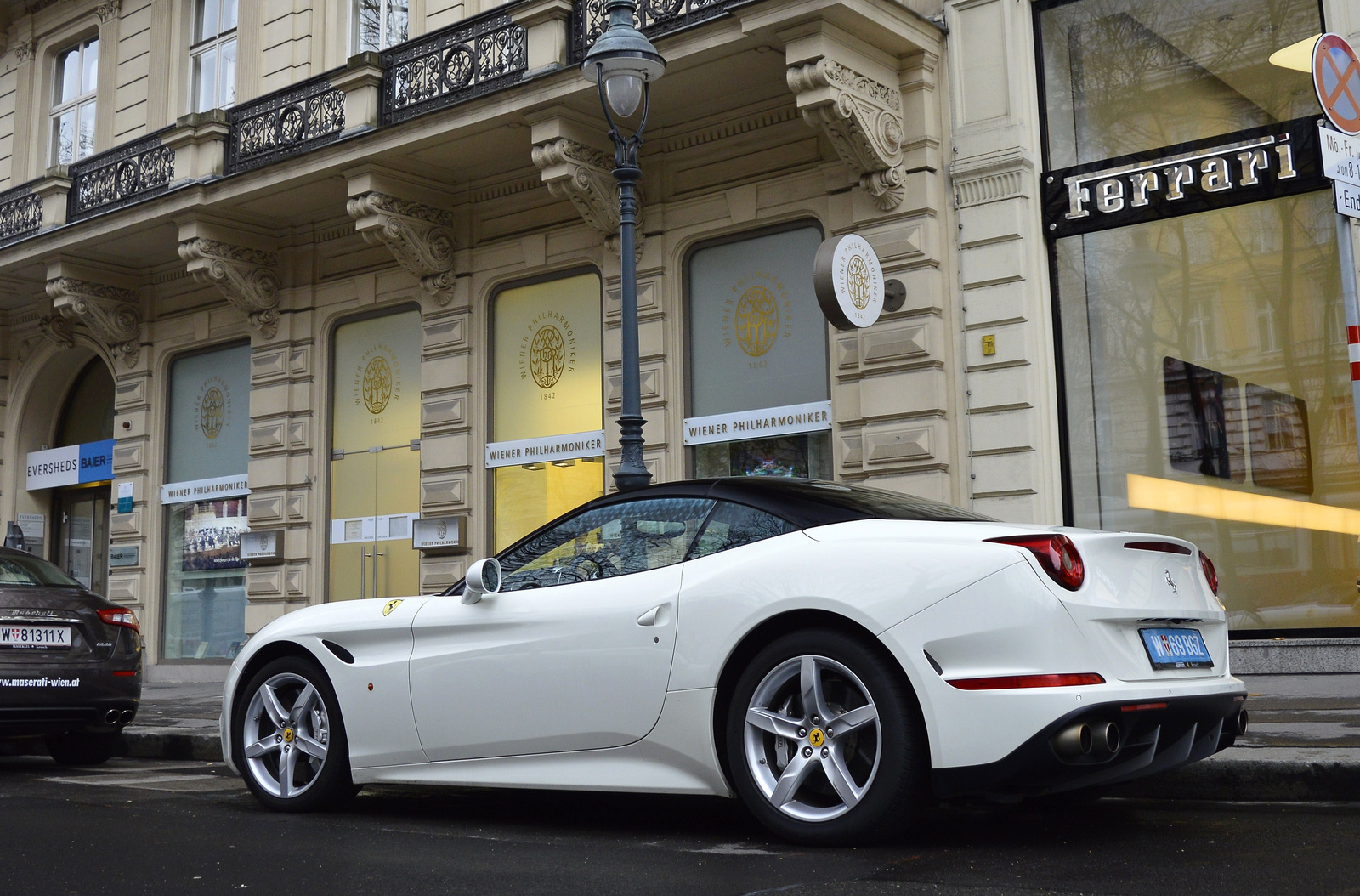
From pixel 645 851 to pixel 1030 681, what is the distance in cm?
143

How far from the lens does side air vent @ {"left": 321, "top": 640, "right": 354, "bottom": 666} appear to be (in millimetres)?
5820

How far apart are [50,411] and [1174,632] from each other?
766 inches

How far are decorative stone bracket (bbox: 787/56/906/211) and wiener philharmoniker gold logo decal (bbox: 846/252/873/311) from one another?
2.39 feet

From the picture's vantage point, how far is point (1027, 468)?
11.0 metres

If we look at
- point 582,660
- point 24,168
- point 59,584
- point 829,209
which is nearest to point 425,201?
point 829,209

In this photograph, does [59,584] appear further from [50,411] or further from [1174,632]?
[50,411]

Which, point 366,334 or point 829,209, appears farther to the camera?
point 366,334

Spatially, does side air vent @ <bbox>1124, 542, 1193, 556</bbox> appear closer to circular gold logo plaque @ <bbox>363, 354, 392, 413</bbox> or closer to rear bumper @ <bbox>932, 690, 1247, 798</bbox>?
rear bumper @ <bbox>932, 690, 1247, 798</bbox>

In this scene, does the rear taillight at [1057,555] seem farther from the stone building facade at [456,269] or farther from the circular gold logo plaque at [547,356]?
the circular gold logo plaque at [547,356]

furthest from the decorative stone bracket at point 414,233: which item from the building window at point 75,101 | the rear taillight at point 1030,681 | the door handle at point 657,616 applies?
the rear taillight at point 1030,681

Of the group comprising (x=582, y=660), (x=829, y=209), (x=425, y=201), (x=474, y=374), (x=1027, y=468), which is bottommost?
(x=582, y=660)

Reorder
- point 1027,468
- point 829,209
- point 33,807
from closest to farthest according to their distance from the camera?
point 33,807, point 1027,468, point 829,209

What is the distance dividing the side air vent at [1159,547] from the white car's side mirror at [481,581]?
2.38 metres

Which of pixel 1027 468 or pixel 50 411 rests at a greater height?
pixel 50 411
